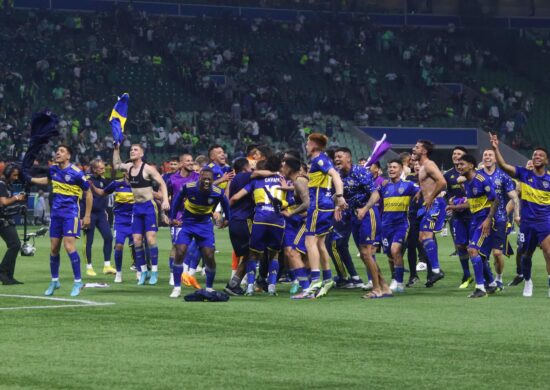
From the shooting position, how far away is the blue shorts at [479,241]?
681 inches

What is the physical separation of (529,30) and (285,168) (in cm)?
5179

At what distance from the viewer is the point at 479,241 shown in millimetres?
17297

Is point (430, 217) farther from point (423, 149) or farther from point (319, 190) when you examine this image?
point (319, 190)

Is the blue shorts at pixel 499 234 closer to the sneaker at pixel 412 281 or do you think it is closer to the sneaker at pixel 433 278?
the sneaker at pixel 433 278

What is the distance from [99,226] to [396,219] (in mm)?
7732

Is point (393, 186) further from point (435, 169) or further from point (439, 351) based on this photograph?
point (439, 351)

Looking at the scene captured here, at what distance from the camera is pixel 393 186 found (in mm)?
18391

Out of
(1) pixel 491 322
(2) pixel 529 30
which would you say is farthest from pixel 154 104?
(1) pixel 491 322

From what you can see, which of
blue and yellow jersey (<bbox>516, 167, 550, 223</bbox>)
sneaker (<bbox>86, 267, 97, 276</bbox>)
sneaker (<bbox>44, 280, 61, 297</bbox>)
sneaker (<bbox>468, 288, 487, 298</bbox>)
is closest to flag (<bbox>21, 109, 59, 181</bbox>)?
sneaker (<bbox>44, 280, 61, 297</bbox>)

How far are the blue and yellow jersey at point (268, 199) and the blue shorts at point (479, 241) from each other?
2.88 metres

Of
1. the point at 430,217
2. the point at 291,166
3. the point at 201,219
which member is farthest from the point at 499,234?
the point at 201,219

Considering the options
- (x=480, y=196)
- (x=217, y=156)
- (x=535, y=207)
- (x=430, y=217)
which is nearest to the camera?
(x=535, y=207)

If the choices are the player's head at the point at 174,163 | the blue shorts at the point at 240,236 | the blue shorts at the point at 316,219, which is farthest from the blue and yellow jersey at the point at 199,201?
the player's head at the point at 174,163

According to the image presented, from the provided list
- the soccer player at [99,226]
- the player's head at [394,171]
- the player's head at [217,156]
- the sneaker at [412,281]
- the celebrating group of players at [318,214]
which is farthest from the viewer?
the soccer player at [99,226]
